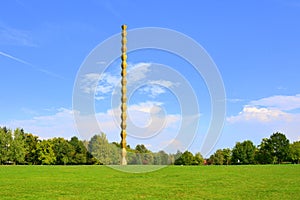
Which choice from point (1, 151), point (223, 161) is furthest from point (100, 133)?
point (223, 161)

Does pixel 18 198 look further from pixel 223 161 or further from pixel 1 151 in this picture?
pixel 223 161

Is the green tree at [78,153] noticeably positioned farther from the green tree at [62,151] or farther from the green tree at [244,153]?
the green tree at [244,153]

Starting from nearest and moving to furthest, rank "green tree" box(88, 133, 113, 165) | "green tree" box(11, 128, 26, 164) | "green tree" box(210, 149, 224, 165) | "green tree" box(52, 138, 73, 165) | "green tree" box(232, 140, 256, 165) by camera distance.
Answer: "green tree" box(88, 133, 113, 165), "green tree" box(11, 128, 26, 164), "green tree" box(52, 138, 73, 165), "green tree" box(210, 149, 224, 165), "green tree" box(232, 140, 256, 165)

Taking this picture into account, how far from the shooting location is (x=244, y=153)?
9162 centimetres

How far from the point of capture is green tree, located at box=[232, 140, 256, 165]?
91.1 meters

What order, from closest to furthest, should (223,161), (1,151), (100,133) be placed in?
1. (100,133)
2. (1,151)
3. (223,161)

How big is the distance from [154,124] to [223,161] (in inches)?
3161

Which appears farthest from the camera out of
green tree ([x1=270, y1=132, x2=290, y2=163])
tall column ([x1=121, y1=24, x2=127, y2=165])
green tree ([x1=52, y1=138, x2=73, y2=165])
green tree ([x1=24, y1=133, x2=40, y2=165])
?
green tree ([x1=270, y1=132, x2=290, y2=163])

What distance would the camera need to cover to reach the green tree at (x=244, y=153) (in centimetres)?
9106

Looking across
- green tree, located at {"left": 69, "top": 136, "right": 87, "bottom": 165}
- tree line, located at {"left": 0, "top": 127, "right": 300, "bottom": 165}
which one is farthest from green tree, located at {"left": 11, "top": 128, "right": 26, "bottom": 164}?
green tree, located at {"left": 69, "top": 136, "right": 87, "bottom": 165}

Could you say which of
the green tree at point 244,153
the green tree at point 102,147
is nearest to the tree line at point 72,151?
the green tree at point 244,153

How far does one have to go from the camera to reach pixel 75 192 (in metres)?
15.0

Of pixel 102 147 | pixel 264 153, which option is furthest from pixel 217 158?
pixel 102 147

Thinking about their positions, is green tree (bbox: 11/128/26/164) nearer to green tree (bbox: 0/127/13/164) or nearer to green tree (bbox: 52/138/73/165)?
green tree (bbox: 0/127/13/164)
